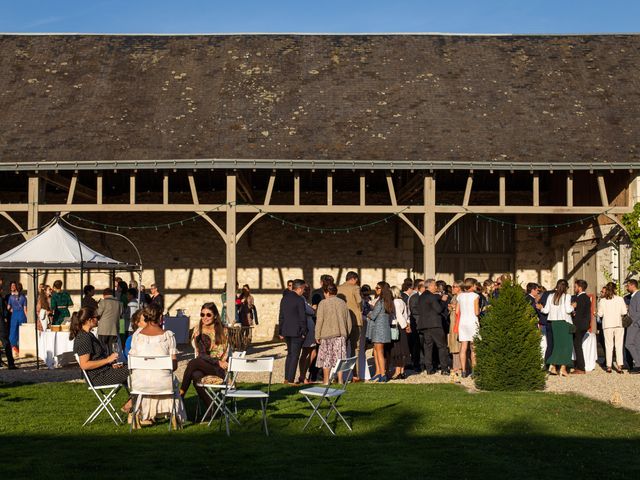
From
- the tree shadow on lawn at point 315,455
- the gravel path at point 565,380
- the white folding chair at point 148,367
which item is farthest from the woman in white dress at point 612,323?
the white folding chair at point 148,367

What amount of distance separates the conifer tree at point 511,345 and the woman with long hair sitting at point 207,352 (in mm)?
3529

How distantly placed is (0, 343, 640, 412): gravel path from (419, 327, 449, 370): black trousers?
0.63ft

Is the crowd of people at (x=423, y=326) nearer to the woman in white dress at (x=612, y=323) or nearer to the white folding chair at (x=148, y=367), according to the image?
the woman in white dress at (x=612, y=323)

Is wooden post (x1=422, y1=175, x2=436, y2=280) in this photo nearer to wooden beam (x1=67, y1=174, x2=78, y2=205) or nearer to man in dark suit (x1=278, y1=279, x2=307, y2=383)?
man in dark suit (x1=278, y1=279, x2=307, y2=383)

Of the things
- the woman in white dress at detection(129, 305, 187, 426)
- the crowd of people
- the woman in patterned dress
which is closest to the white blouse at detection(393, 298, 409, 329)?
the crowd of people

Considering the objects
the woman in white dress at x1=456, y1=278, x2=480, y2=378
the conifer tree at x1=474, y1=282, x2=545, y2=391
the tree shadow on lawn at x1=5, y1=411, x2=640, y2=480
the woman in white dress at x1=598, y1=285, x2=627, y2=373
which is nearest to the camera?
the tree shadow on lawn at x1=5, y1=411, x2=640, y2=480

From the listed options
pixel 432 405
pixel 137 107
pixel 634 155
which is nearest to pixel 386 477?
pixel 432 405

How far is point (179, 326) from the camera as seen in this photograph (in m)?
19.2

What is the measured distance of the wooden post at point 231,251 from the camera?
1766 centimetres

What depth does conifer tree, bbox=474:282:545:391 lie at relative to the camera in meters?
11.2

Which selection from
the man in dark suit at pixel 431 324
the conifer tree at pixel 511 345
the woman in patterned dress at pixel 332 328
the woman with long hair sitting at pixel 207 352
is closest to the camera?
the woman with long hair sitting at pixel 207 352

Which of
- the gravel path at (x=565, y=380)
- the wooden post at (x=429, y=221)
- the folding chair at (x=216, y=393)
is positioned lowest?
the gravel path at (x=565, y=380)

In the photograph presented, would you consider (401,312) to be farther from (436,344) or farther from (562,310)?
(562,310)

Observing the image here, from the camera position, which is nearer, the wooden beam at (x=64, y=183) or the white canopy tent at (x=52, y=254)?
the white canopy tent at (x=52, y=254)
